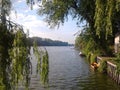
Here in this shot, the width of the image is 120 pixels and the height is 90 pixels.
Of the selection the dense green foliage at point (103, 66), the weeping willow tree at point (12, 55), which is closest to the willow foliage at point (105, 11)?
the weeping willow tree at point (12, 55)

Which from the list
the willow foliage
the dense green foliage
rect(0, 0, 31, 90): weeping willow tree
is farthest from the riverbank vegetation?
the dense green foliage

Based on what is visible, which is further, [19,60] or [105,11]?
[105,11]

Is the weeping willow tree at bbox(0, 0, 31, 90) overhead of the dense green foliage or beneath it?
overhead

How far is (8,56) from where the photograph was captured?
33.3 feet

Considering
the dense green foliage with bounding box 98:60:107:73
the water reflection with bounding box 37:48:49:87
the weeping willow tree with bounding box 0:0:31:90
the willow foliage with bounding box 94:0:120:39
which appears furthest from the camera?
the dense green foliage with bounding box 98:60:107:73

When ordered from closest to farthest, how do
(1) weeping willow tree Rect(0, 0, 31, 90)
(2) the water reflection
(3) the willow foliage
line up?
(1) weeping willow tree Rect(0, 0, 31, 90) < (2) the water reflection < (3) the willow foliage

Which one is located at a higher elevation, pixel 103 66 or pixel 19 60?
pixel 19 60

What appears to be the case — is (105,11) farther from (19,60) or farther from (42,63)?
(19,60)

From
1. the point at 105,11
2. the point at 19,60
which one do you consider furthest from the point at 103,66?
the point at 19,60

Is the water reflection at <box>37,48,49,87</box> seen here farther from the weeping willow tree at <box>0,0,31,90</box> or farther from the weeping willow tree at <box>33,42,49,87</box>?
the weeping willow tree at <box>0,0,31,90</box>

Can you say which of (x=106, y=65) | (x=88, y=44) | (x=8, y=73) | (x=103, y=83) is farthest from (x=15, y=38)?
(x=88, y=44)

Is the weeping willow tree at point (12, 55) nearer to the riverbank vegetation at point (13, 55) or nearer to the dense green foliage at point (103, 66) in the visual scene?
the riverbank vegetation at point (13, 55)

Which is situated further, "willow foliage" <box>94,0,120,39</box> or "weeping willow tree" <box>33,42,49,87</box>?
"willow foliage" <box>94,0,120,39</box>

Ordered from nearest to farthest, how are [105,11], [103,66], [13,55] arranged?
[13,55]
[105,11]
[103,66]
